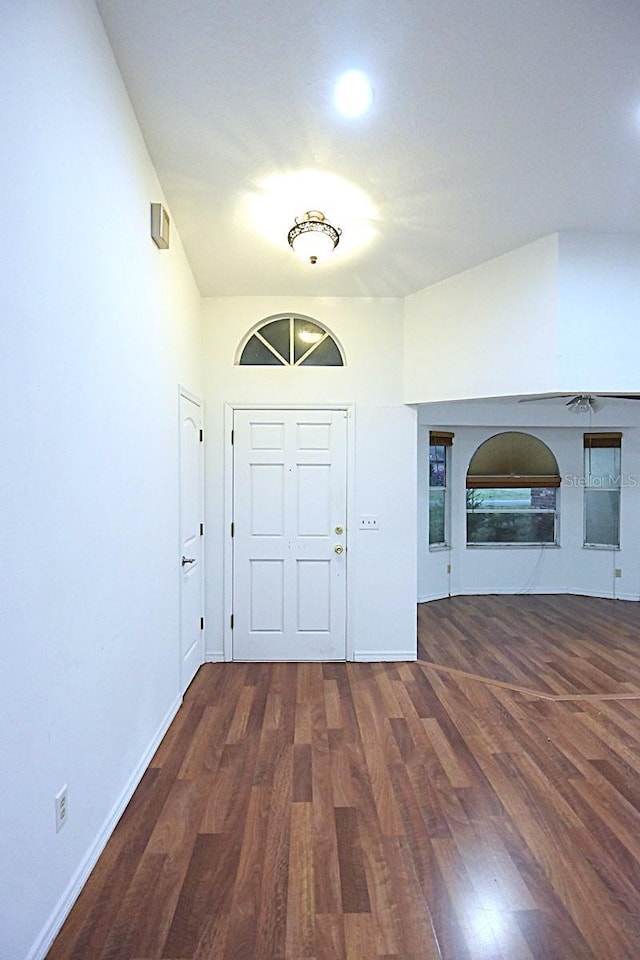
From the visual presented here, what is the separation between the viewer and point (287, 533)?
423 cm

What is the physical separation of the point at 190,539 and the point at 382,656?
1.84 metres

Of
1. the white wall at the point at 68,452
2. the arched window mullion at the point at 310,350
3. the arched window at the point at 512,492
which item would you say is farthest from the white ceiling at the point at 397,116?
the arched window at the point at 512,492

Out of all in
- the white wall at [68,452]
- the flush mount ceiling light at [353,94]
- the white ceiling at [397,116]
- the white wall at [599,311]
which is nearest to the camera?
the white wall at [68,452]

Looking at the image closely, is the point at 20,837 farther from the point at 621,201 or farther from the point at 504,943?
the point at 621,201

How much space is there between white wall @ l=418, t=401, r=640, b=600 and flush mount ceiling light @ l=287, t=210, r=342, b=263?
11.1 feet

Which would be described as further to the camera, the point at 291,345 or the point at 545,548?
the point at 545,548

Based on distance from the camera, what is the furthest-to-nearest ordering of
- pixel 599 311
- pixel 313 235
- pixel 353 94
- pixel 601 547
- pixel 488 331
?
pixel 601 547 < pixel 488 331 < pixel 599 311 < pixel 313 235 < pixel 353 94

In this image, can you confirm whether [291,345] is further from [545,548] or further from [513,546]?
[545,548]

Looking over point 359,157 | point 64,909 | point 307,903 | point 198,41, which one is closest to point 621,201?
point 359,157

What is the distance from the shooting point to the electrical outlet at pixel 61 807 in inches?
64.9

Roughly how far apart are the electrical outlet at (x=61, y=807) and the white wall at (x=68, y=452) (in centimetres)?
3

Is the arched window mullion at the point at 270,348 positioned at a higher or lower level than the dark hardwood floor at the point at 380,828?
higher

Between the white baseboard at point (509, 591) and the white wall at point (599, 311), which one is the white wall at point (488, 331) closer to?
the white wall at point (599, 311)

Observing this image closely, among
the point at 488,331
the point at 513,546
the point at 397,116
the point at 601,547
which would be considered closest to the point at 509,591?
the point at 513,546
